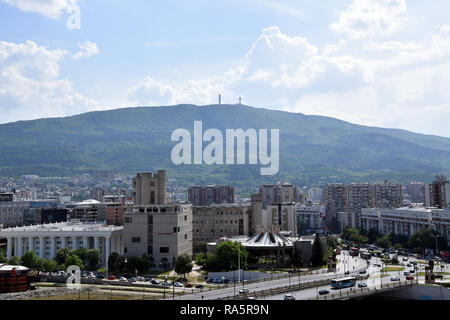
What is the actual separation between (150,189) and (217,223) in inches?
291

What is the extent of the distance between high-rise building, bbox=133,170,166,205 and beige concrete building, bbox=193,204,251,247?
4541 millimetres

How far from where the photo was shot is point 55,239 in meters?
38.7

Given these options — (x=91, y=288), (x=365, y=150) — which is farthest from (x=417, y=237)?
(x=365, y=150)

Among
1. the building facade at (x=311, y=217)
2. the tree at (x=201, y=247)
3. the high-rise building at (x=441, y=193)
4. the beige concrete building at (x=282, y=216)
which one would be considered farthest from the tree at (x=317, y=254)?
the building facade at (x=311, y=217)

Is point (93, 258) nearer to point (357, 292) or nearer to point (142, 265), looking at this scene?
point (142, 265)

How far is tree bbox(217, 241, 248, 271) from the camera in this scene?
3050cm

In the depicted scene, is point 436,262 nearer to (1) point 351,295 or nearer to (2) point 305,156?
(1) point 351,295

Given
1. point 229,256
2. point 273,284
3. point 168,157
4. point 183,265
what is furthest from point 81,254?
point 168,157

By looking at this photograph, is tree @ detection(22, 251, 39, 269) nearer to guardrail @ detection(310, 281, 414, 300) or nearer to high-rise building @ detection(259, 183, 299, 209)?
guardrail @ detection(310, 281, 414, 300)

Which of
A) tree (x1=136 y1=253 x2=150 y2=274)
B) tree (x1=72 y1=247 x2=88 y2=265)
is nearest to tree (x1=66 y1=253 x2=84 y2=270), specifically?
tree (x1=72 y1=247 x2=88 y2=265)

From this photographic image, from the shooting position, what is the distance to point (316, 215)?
71.7m
